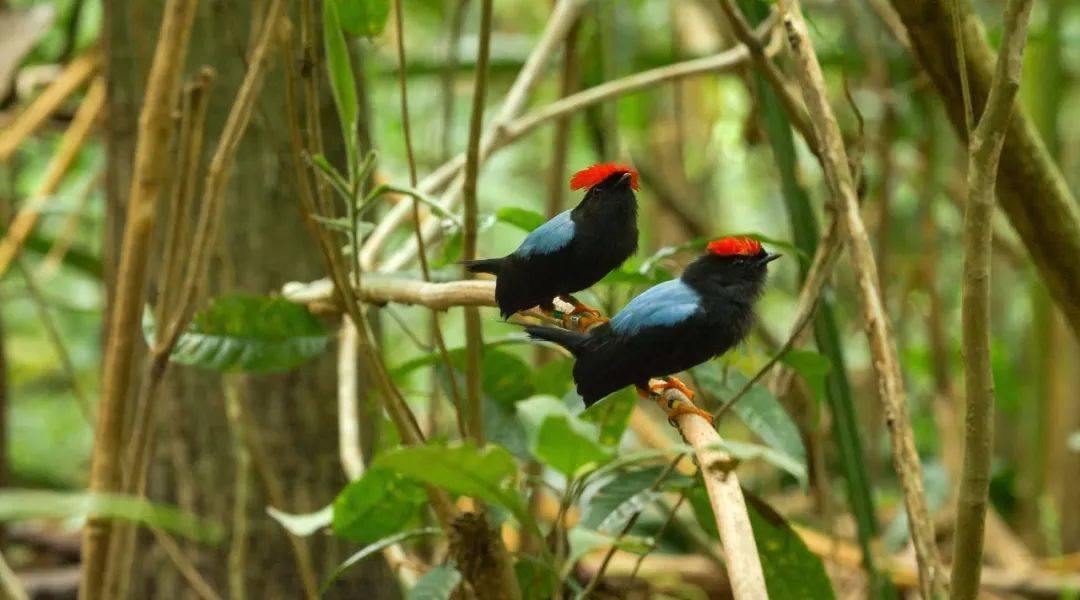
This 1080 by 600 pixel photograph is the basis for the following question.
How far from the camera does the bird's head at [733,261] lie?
1.47 meters

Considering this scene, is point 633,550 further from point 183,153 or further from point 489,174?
point 489,174

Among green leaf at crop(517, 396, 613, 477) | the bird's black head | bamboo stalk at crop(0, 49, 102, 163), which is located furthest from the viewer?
bamboo stalk at crop(0, 49, 102, 163)

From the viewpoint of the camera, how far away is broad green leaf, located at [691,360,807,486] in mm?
1705

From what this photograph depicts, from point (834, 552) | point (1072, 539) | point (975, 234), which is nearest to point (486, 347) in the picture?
point (975, 234)

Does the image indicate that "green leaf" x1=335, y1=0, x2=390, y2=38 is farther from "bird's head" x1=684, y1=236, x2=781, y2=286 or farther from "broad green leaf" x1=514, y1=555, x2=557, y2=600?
"broad green leaf" x1=514, y1=555, x2=557, y2=600

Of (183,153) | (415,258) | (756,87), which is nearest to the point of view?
(183,153)

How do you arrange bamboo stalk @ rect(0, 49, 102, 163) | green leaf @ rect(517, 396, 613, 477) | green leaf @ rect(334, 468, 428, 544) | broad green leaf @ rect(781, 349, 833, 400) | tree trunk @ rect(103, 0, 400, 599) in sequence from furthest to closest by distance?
bamboo stalk @ rect(0, 49, 102, 163), tree trunk @ rect(103, 0, 400, 599), broad green leaf @ rect(781, 349, 833, 400), green leaf @ rect(334, 468, 428, 544), green leaf @ rect(517, 396, 613, 477)

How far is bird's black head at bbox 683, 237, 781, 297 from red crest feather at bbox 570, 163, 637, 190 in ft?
0.51

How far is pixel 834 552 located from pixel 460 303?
1.36m

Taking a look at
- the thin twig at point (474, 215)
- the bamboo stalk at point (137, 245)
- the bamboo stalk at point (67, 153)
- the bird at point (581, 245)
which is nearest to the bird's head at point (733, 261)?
the bird at point (581, 245)

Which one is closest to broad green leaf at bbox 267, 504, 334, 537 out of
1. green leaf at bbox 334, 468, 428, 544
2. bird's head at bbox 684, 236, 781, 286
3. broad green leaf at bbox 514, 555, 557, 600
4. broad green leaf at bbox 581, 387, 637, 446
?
green leaf at bbox 334, 468, 428, 544

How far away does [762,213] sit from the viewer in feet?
19.8

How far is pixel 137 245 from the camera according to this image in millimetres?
1643

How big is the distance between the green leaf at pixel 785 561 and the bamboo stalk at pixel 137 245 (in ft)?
3.00
